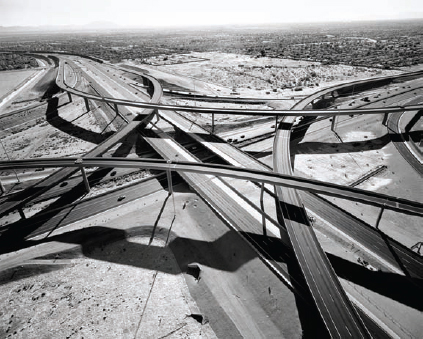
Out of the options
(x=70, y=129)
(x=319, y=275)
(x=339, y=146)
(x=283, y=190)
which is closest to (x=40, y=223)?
(x=283, y=190)

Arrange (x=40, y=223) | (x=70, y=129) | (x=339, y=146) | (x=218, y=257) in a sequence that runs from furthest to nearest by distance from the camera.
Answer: (x=70, y=129), (x=339, y=146), (x=40, y=223), (x=218, y=257)

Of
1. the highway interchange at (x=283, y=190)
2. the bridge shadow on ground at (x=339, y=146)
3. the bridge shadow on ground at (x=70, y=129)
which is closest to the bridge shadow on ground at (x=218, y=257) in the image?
the highway interchange at (x=283, y=190)

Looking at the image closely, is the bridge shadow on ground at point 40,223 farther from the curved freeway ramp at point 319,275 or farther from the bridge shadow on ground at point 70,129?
the curved freeway ramp at point 319,275

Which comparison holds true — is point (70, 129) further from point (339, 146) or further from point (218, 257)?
point (339, 146)

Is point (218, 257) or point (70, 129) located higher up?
point (70, 129)

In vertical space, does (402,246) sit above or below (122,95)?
below

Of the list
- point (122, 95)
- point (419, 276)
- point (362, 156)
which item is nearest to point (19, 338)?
point (419, 276)

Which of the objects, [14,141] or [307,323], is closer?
[307,323]

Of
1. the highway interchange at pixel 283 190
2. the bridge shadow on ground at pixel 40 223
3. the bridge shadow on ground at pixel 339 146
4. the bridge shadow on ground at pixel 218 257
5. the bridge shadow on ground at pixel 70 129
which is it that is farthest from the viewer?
the bridge shadow on ground at pixel 70 129

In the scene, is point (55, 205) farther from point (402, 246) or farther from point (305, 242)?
point (402, 246)
